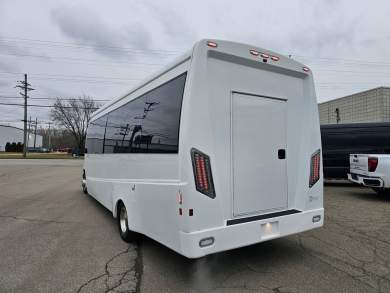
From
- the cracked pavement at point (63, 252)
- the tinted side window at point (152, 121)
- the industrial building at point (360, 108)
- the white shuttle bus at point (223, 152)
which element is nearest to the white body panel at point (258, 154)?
the white shuttle bus at point (223, 152)

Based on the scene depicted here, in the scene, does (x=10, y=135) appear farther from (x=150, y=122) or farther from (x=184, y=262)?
(x=184, y=262)

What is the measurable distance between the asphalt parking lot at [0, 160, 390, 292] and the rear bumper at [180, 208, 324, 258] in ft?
1.54

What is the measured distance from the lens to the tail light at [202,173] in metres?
3.12

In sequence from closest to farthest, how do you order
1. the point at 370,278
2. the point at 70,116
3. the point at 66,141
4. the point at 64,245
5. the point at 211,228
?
the point at 211,228, the point at 370,278, the point at 64,245, the point at 70,116, the point at 66,141

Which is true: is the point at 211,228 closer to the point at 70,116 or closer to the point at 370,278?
the point at 370,278

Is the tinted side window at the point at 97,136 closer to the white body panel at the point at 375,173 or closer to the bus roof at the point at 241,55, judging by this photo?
the bus roof at the point at 241,55

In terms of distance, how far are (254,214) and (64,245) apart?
3269 mm

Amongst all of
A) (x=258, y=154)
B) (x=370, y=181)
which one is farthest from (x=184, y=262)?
(x=370, y=181)

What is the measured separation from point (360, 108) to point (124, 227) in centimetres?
2426

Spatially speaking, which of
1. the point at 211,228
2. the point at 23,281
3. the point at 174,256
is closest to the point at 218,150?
the point at 211,228

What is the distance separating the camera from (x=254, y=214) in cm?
373

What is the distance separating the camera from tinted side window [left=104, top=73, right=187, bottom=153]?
3.43 metres

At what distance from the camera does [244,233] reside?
11.0 ft

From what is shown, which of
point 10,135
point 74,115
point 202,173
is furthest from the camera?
point 10,135
